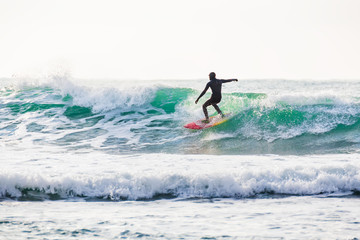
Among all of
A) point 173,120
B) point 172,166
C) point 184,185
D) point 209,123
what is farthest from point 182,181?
point 173,120

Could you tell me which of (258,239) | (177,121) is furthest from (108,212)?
(177,121)

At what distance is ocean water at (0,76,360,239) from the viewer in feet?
16.2

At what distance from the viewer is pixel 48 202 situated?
6363mm

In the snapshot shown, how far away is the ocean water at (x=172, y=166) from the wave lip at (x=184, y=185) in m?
0.02

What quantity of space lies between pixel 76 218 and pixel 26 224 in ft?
1.99

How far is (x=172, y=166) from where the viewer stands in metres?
7.98

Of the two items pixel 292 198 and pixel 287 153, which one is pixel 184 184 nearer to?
pixel 292 198

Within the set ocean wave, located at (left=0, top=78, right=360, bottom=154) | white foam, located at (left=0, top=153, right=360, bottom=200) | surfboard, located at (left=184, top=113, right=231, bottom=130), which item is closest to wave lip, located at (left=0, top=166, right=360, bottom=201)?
white foam, located at (left=0, top=153, right=360, bottom=200)

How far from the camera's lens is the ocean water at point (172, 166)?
4941mm

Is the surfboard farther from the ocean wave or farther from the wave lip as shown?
the wave lip

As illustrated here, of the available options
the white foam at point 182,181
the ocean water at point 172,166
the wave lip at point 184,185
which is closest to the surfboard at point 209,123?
the ocean water at point 172,166

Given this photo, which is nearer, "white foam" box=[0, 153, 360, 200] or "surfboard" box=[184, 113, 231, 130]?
"white foam" box=[0, 153, 360, 200]

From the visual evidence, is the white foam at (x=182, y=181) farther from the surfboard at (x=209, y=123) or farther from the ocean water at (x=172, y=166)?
the surfboard at (x=209, y=123)

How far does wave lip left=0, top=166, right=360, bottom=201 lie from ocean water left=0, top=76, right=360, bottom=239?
18 mm
